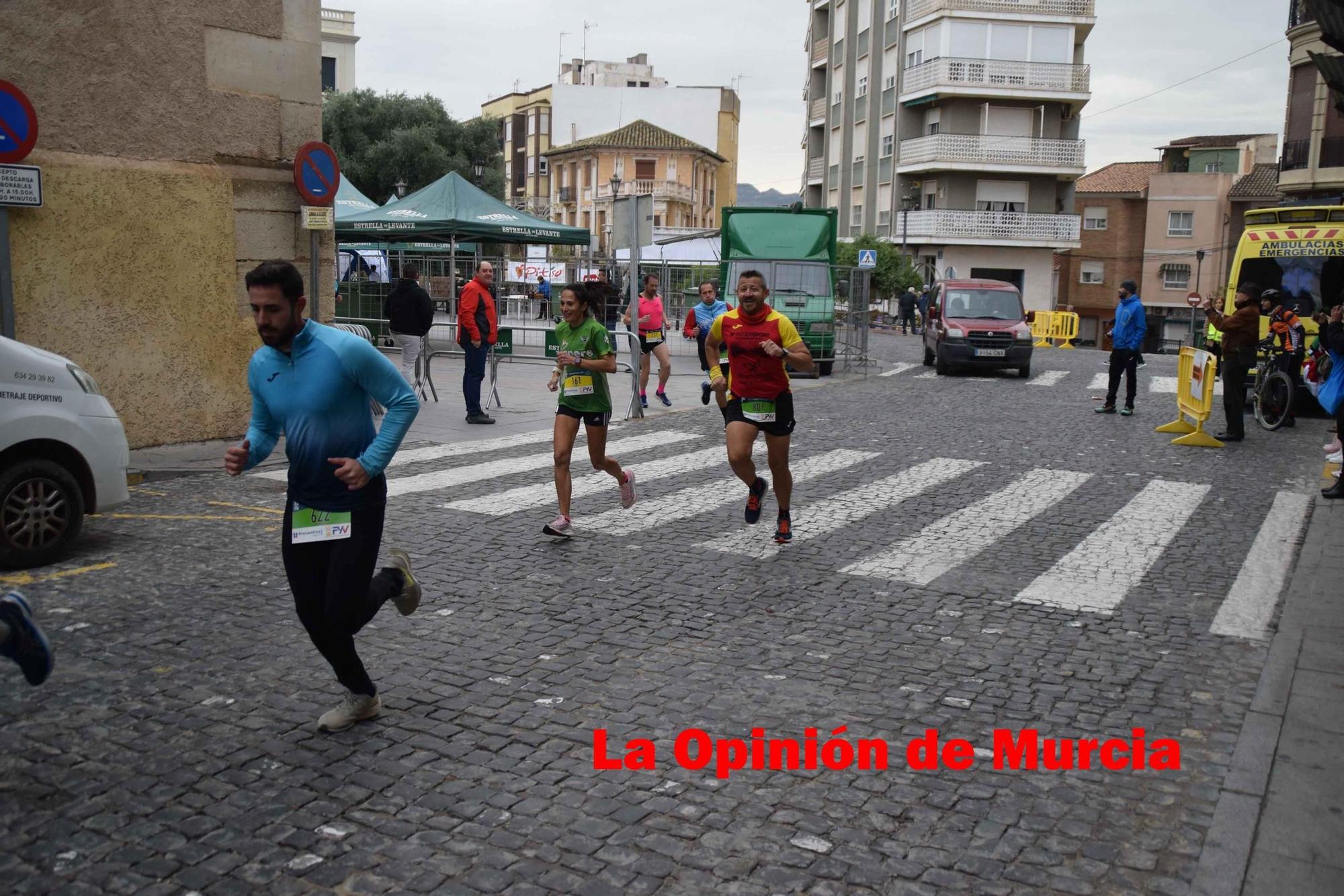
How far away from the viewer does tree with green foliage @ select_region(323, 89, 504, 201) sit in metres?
52.5

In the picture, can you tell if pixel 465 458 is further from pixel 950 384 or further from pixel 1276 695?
pixel 950 384

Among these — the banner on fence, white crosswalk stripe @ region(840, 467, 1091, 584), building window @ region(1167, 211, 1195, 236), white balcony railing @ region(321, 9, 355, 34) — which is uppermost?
white balcony railing @ region(321, 9, 355, 34)

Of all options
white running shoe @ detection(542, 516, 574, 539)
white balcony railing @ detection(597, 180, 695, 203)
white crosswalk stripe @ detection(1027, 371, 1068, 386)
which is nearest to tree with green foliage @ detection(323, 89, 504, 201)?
white balcony railing @ detection(597, 180, 695, 203)

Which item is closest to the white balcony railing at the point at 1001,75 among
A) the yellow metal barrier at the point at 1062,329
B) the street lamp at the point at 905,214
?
the street lamp at the point at 905,214

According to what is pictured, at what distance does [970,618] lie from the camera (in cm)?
670

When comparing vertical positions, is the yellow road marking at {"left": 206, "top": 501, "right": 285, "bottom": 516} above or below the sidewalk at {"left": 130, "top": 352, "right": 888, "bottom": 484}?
below

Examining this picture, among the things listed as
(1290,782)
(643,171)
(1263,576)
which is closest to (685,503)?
(1263,576)

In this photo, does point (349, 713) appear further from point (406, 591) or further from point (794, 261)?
point (794, 261)

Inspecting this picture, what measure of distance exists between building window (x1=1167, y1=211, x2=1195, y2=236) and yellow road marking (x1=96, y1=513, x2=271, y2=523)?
6050 cm

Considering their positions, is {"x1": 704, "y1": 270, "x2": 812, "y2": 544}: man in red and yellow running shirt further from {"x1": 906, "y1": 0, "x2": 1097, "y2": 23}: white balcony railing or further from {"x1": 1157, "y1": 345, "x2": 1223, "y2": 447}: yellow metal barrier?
{"x1": 906, "y1": 0, "x2": 1097, "y2": 23}: white balcony railing

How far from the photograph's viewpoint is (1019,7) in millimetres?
50438

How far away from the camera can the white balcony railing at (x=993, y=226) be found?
51312 millimetres

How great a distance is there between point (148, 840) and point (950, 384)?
18731 mm

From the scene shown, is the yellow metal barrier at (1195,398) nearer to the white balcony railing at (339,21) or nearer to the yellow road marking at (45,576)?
the yellow road marking at (45,576)
